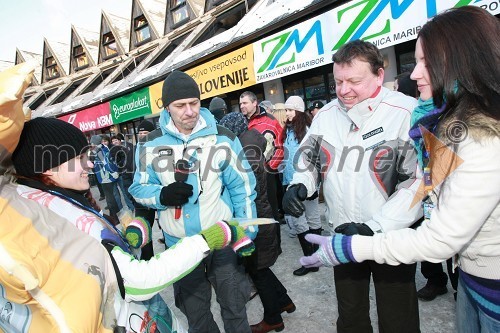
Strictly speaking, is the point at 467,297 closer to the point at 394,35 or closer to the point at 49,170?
the point at 49,170

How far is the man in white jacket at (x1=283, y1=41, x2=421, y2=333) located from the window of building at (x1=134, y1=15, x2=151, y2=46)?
22359 mm

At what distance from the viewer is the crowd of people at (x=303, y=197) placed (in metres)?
0.93

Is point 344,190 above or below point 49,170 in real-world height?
below

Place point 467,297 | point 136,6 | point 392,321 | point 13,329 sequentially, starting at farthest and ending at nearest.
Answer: point 136,6, point 392,321, point 467,297, point 13,329

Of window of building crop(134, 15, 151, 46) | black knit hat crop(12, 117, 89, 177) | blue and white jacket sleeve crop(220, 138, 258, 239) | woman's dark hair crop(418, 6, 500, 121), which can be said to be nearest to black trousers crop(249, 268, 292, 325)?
blue and white jacket sleeve crop(220, 138, 258, 239)

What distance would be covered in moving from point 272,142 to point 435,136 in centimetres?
274

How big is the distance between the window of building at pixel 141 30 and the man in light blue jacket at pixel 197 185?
21.6 metres

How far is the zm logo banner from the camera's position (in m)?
4.49

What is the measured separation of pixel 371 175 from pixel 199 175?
1.13 metres

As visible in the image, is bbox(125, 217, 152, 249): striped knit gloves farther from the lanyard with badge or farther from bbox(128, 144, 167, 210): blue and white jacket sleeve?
the lanyard with badge

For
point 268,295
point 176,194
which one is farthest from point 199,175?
point 268,295

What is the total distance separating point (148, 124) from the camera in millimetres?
5121

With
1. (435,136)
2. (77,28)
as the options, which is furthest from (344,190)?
(77,28)

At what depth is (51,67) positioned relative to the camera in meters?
29.2
